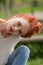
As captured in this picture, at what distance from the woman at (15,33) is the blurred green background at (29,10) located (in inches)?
87.8

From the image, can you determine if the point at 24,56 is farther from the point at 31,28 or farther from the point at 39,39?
the point at 39,39

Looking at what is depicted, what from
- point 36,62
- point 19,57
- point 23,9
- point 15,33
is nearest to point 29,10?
point 23,9

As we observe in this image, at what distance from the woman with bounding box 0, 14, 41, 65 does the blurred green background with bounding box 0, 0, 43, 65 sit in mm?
2230

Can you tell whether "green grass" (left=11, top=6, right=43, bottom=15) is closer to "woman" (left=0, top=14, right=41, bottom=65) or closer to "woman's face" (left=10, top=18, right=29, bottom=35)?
"woman" (left=0, top=14, right=41, bottom=65)

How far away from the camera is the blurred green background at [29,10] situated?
14.7 ft

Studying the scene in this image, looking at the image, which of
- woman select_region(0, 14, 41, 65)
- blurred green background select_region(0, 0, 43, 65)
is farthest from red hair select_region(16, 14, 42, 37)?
blurred green background select_region(0, 0, 43, 65)

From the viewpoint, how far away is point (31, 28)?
1793 millimetres

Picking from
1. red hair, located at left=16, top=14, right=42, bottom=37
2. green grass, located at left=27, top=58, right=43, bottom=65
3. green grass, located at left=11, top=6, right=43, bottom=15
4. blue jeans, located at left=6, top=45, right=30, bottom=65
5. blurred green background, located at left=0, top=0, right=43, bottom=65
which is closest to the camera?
red hair, located at left=16, top=14, right=42, bottom=37

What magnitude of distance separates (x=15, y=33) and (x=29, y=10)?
491 centimetres

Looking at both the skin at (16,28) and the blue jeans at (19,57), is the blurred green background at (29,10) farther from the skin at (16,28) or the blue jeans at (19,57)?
the skin at (16,28)

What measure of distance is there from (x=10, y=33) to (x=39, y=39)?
268cm

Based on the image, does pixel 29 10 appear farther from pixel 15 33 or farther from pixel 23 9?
pixel 15 33

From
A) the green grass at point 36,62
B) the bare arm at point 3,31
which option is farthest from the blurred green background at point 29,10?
the bare arm at point 3,31

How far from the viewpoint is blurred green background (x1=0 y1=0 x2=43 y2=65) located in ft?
14.7
